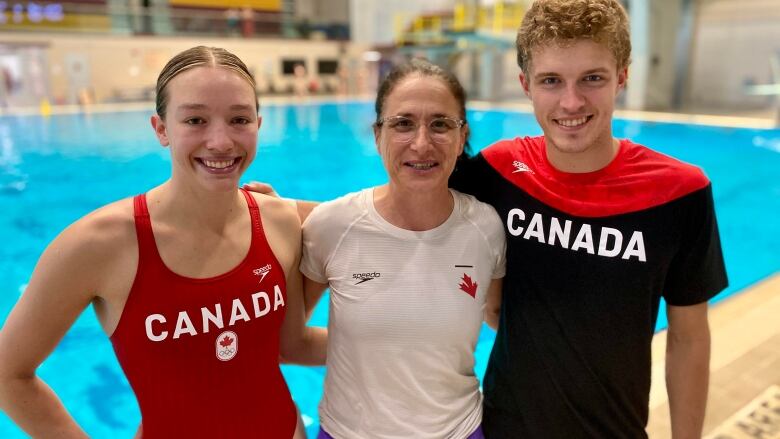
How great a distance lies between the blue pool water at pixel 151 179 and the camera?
13.7 ft

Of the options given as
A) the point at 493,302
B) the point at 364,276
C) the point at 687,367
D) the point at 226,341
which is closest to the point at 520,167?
the point at 493,302

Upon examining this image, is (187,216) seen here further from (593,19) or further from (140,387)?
(593,19)

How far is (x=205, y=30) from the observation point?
27172 mm

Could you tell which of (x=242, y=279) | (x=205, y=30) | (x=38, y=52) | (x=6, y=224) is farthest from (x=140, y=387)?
(x=205, y=30)

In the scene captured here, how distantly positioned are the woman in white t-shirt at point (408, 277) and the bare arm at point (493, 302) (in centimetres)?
17

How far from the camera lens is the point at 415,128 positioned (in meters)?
1.61

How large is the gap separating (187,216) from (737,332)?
3581 mm

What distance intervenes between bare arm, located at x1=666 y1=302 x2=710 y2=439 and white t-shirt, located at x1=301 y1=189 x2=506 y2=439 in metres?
0.57

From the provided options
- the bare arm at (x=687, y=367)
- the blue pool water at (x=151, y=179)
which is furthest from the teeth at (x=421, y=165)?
the blue pool water at (x=151, y=179)

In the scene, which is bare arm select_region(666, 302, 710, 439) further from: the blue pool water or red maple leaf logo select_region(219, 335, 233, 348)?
the blue pool water

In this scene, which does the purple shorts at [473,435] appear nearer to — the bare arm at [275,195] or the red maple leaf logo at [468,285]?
the red maple leaf logo at [468,285]

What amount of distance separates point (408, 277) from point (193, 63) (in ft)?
2.63

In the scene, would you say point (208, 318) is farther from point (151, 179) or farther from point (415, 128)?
point (151, 179)

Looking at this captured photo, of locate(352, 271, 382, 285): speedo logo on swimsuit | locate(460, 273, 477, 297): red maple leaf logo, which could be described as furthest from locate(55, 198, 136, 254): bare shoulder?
locate(460, 273, 477, 297): red maple leaf logo
